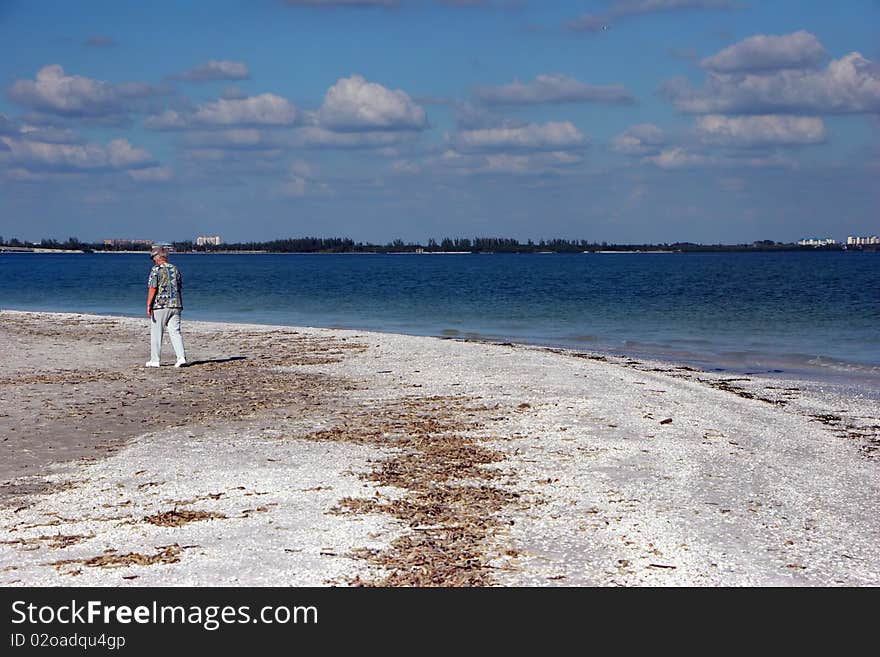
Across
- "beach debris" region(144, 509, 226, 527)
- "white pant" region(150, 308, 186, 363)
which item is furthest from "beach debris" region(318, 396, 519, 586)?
"white pant" region(150, 308, 186, 363)

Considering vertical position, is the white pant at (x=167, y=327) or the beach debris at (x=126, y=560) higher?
the white pant at (x=167, y=327)

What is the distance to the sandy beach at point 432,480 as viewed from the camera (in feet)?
25.4

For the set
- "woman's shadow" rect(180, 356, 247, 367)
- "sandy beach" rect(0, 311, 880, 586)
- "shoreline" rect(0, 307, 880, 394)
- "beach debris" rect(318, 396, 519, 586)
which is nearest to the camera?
"beach debris" rect(318, 396, 519, 586)

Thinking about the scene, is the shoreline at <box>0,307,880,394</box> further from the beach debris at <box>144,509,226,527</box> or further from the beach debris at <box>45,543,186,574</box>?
the beach debris at <box>45,543,186,574</box>

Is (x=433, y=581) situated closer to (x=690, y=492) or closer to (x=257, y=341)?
(x=690, y=492)

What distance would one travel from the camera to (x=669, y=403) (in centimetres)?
1727

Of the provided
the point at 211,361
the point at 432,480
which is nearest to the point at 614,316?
the point at 211,361

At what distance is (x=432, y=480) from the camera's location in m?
10.7

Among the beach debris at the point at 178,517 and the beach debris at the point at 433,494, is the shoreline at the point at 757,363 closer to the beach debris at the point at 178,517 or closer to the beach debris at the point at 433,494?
the beach debris at the point at 433,494

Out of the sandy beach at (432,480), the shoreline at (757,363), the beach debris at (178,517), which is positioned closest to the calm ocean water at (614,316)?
the shoreline at (757,363)

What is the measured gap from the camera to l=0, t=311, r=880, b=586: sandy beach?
25.4ft

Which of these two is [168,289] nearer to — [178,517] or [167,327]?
[167,327]

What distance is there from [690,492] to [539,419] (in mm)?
4876

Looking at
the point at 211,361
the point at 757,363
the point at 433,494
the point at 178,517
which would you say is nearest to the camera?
the point at 178,517
